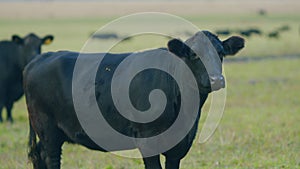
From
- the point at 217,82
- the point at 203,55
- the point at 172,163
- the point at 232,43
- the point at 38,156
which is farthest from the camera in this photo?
the point at 38,156

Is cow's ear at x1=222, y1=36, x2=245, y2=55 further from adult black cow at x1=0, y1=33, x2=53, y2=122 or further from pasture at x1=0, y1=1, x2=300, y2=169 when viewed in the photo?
adult black cow at x1=0, y1=33, x2=53, y2=122

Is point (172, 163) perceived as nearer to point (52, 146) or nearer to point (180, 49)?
point (180, 49)

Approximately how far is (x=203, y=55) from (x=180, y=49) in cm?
24

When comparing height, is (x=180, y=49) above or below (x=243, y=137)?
above

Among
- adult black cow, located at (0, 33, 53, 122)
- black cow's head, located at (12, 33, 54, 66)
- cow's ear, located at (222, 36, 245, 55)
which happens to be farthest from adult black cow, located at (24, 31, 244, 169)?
black cow's head, located at (12, 33, 54, 66)

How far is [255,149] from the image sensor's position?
9.66 meters

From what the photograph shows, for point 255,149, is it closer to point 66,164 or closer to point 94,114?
point 66,164

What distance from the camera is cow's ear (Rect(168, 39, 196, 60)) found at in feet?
20.0

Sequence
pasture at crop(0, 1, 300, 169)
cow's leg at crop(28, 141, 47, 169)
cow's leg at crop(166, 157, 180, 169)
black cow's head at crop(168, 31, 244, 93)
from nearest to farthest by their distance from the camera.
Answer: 1. black cow's head at crop(168, 31, 244, 93)
2. cow's leg at crop(166, 157, 180, 169)
3. cow's leg at crop(28, 141, 47, 169)
4. pasture at crop(0, 1, 300, 169)

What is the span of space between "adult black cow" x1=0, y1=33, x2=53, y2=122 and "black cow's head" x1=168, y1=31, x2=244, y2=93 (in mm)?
8416

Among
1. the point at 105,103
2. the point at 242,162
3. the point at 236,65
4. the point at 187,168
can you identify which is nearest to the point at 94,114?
the point at 105,103

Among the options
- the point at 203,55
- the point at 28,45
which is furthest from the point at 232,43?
the point at 28,45

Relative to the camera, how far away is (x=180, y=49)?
6191 millimetres

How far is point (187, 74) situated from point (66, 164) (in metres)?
3.45
